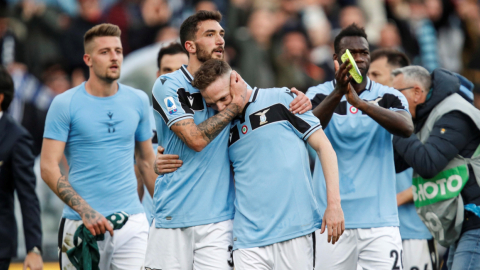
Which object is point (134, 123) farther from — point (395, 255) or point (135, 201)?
point (395, 255)

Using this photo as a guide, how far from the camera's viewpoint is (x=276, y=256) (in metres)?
4.47

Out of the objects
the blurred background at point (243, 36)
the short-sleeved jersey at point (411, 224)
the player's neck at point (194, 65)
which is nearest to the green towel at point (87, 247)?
the player's neck at point (194, 65)

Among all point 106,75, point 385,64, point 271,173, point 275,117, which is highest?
Answer: point 385,64

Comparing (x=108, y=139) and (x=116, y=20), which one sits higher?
(x=116, y=20)

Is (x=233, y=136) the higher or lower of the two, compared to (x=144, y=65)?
lower

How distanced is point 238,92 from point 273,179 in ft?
2.29

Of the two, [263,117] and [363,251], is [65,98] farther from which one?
[363,251]

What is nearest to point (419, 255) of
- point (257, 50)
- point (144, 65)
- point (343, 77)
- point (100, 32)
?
point (343, 77)

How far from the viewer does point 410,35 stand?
13.4 metres

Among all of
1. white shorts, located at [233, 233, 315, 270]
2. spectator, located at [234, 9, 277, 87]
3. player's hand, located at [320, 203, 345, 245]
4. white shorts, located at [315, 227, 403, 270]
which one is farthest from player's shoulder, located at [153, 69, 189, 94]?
spectator, located at [234, 9, 277, 87]

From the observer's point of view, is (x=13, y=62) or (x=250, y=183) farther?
(x=13, y=62)

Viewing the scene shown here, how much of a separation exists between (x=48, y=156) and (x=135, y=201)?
90cm

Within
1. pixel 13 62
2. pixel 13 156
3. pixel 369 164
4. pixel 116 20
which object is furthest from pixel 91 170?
pixel 116 20

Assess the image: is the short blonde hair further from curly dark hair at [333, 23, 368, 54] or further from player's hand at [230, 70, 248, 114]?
curly dark hair at [333, 23, 368, 54]
